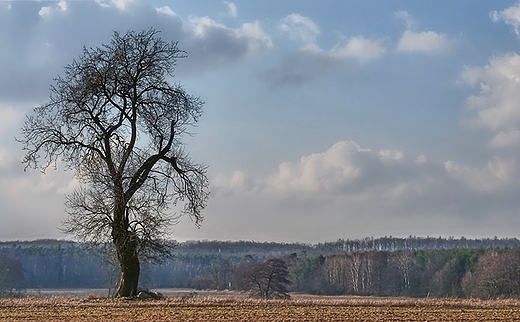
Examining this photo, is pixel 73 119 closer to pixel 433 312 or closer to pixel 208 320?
pixel 208 320

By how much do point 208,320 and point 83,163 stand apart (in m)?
11.6

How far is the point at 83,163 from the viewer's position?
28078 mm

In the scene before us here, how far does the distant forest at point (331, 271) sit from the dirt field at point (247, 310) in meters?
32.1

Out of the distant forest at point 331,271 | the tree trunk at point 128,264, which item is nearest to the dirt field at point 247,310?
the tree trunk at point 128,264

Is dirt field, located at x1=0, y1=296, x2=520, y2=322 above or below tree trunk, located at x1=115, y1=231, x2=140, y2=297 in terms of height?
below

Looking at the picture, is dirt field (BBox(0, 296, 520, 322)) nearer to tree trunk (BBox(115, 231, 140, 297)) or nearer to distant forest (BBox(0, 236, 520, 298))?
tree trunk (BBox(115, 231, 140, 297))

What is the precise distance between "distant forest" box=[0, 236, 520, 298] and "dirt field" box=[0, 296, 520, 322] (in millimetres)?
32148

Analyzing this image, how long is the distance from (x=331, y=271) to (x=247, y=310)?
8271 cm

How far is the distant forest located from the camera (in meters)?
76.7

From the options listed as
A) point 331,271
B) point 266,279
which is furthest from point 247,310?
point 331,271

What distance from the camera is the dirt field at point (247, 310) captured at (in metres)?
19.8

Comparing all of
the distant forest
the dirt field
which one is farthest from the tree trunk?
the distant forest

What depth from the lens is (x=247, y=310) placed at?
72.7 ft

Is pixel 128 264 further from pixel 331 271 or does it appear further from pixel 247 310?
pixel 331 271
